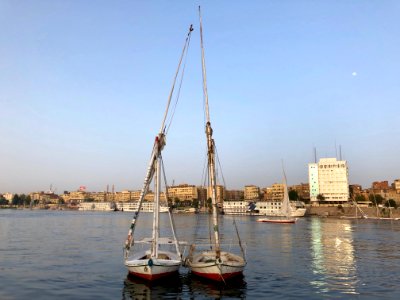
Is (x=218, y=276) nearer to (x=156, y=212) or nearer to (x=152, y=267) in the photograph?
(x=152, y=267)

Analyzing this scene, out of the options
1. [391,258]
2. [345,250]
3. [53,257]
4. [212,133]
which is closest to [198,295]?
[212,133]

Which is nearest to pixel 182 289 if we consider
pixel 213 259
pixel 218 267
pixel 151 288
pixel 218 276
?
pixel 151 288

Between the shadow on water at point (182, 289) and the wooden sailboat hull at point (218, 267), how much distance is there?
83cm

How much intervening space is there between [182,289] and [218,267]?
413cm

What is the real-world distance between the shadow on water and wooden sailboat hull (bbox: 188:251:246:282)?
0.83m

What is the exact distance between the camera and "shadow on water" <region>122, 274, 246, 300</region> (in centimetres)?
3422

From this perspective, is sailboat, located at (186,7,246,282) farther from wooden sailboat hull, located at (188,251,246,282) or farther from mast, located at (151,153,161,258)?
mast, located at (151,153,161,258)

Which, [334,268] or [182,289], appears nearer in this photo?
[182,289]

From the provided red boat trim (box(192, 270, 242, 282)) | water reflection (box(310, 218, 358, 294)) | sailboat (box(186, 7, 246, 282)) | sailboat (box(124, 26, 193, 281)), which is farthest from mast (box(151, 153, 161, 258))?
water reflection (box(310, 218, 358, 294))

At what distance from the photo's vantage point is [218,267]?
36625 mm

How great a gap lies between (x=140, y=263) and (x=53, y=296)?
844 centimetres

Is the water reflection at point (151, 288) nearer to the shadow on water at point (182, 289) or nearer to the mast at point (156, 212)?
the shadow on water at point (182, 289)

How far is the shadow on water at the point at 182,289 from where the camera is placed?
112 feet

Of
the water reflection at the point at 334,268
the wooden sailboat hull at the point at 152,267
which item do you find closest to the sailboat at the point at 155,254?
the wooden sailboat hull at the point at 152,267
